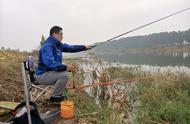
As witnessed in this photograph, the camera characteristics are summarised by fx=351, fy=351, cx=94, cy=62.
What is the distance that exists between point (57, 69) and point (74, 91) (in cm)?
366

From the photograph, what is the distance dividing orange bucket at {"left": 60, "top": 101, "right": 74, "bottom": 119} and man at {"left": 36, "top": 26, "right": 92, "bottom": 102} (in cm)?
48

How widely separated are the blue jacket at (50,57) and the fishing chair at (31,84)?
10.4 inches

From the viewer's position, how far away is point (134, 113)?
9.33 meters

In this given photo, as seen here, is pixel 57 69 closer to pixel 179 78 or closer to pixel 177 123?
pixel 177 123

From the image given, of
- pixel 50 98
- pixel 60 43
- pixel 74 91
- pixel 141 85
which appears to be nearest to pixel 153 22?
pixel 60 43

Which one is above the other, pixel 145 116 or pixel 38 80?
pixel 38 80

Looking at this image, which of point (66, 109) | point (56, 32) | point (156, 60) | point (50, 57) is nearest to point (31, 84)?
point (50, 57)

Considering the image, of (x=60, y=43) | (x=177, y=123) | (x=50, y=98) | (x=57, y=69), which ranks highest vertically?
(x=60, y=43)

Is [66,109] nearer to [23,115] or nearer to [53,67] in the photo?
[53,67]

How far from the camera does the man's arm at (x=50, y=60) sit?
22.6 ft

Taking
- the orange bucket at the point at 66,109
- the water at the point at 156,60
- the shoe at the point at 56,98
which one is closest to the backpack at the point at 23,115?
the orange bucket at the point at 66,109

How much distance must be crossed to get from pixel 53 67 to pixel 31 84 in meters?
0.62

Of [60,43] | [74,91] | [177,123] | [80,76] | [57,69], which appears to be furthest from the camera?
[80,76]

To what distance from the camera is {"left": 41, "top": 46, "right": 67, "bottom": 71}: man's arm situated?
6875 mm
